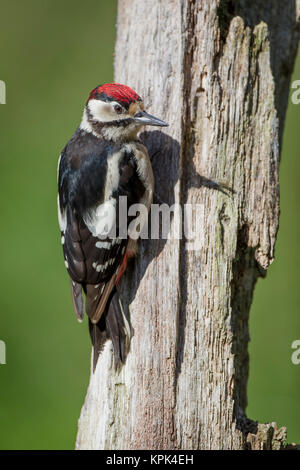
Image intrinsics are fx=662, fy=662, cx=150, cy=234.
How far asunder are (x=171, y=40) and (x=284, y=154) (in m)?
2.39

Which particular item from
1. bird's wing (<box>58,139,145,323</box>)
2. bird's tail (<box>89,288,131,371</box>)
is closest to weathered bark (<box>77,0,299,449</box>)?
bird's tail (<box>89,288,131,371</box>)

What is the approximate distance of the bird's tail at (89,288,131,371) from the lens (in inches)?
133

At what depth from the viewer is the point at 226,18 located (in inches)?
142

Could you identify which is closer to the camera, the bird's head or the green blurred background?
the bird's head

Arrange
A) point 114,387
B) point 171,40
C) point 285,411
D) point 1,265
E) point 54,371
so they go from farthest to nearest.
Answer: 1. point 1,265
2. point 54,371
3. point 285,411
4. point 171,40
5. point 114,387

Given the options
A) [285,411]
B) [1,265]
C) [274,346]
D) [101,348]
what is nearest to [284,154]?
[274,346]

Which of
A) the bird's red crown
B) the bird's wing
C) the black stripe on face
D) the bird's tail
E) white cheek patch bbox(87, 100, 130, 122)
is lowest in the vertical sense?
the bird's tail

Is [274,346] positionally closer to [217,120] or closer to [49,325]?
[49,325]

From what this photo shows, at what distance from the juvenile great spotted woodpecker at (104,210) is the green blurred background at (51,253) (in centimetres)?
152

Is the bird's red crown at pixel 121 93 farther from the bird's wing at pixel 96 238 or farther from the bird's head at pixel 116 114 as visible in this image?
the bird's wing at pixel 96 238

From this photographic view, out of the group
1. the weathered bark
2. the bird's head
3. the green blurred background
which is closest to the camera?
the weathered bark

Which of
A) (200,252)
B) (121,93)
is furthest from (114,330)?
(121,93)

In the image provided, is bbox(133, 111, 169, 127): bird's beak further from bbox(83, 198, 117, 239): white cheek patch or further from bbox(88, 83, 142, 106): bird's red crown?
bbox(83, 198, 117, 239): white cheek patch

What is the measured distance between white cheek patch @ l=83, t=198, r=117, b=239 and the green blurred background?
6.06 ft
